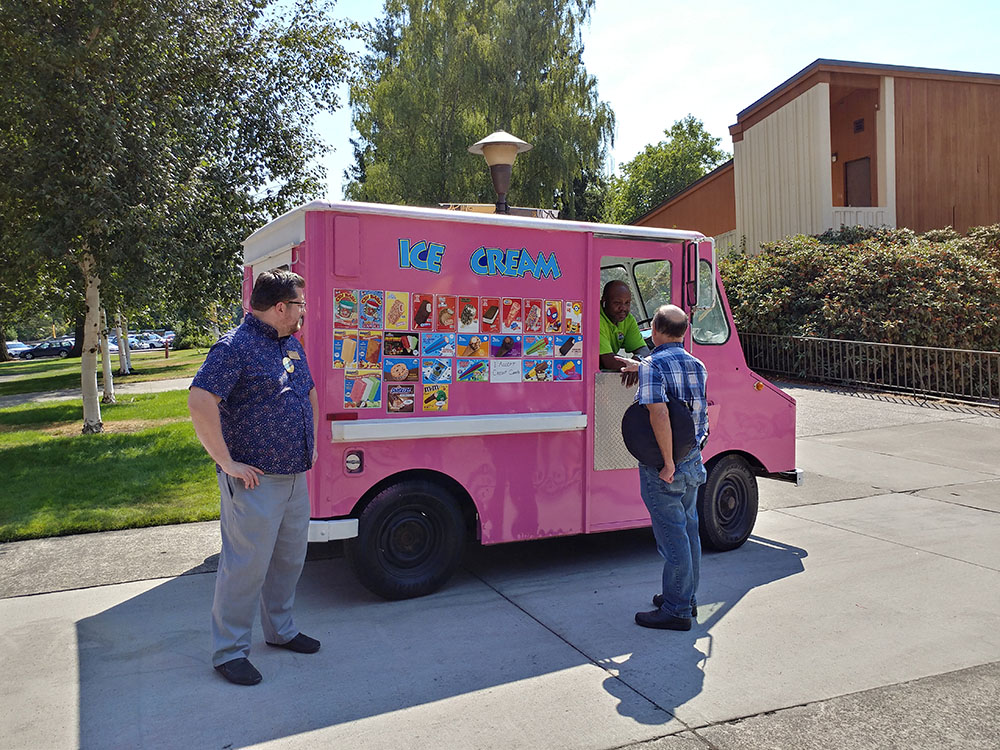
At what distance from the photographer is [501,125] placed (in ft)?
86.2

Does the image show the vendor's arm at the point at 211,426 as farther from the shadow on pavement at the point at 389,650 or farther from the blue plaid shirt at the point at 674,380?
the blue plaid shirt at the point at 674,380

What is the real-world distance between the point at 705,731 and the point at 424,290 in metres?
2.87

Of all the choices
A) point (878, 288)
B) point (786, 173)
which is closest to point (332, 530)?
point (878, 288)

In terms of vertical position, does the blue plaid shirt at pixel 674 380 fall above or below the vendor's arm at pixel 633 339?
below

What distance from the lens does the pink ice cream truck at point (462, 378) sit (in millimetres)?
4855

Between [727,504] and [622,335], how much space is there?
152 centimetres

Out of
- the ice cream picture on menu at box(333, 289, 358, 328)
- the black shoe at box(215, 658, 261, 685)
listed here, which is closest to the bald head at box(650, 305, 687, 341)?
the ice cream picture on menu at box(333, 289, 358, 328)

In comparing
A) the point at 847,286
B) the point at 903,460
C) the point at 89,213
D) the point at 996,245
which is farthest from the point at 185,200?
the point at 996,245

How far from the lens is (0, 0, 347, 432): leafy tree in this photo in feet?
32.8

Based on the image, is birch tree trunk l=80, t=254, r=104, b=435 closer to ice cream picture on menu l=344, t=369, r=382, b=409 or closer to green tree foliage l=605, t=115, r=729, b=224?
ice cream picture on menu l=344, t=369, r=382, b=409

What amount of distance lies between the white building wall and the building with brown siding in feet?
0.09

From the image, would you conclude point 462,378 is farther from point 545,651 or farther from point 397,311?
point 545,651

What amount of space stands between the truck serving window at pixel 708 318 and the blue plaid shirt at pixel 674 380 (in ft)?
5.06

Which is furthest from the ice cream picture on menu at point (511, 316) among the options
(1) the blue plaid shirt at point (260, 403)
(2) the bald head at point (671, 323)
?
(1) the blue plaid shirt at point (260, 403)
